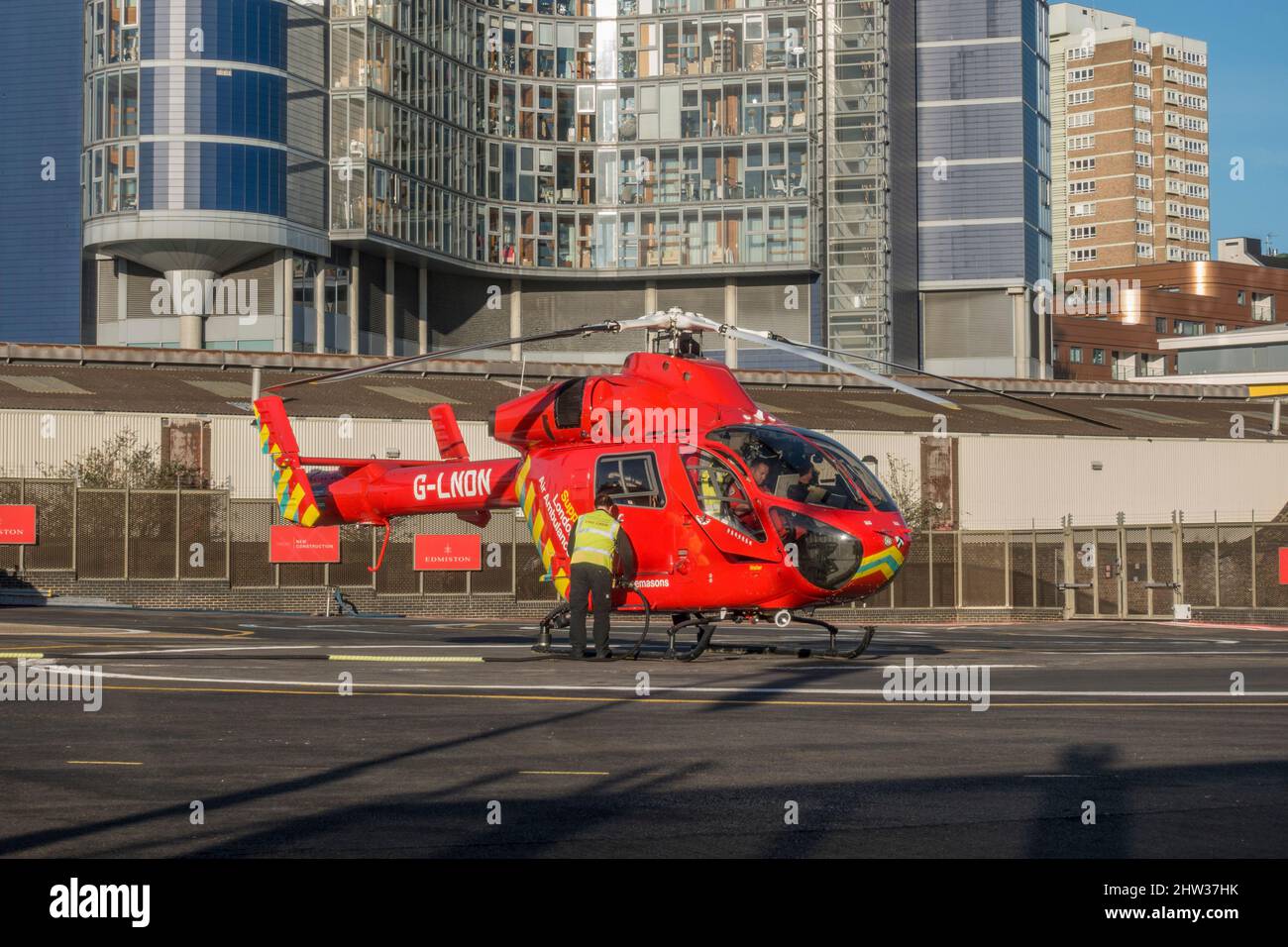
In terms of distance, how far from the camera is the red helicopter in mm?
19984

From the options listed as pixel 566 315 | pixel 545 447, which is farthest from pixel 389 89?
pixel 545 447

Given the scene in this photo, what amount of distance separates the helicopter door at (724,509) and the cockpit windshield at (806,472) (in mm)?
324

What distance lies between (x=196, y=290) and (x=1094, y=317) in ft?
318

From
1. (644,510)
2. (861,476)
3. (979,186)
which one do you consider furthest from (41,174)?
(861,476)

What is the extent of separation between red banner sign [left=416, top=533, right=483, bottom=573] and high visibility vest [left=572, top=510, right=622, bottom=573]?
2827 centimetres

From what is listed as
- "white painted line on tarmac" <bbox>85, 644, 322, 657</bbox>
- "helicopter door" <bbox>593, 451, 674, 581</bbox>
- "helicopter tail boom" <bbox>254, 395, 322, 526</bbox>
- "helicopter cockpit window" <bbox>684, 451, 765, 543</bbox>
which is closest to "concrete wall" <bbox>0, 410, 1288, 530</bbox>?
"helicopter tail boom" <bbox>254, 395, 322, 526</bbox>

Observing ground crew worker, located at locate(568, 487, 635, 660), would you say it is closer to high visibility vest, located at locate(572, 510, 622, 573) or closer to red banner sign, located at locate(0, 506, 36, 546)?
high visibility vest, located at locate(572, 510, 622, 573)

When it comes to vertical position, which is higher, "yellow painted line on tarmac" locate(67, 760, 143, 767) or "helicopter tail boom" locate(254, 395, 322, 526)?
"helicopter tail boom" locate(254, 395, 322, 526)

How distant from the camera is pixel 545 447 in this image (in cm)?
2273

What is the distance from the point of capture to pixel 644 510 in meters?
21.1

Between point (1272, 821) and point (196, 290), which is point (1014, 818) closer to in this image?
point (1272, 821)

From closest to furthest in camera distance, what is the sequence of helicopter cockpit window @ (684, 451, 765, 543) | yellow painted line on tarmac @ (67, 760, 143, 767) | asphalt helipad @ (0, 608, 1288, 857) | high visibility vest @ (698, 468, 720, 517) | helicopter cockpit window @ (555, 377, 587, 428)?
asphalt helipad @ (0, 608, 1288, 857), yellow painted line on tarmac @ (67, 760, 143, 767), helicopter cockpit window @ (684, 451, 765, 543), high visibility vest @ (698, 468, 720, 517), helicopter cockpit window @ (555, 377, 587, 428)

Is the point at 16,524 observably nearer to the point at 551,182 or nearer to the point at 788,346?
the point at 788,346

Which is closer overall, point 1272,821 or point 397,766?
point 1272,821
